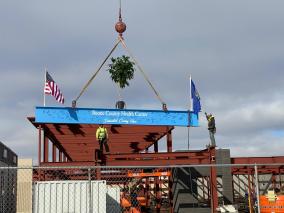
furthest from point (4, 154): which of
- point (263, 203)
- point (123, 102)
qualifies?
point (263, 203)

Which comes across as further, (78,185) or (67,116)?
(67,116)

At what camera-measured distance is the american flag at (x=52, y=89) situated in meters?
22.3

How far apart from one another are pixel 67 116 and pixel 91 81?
333 centimetres

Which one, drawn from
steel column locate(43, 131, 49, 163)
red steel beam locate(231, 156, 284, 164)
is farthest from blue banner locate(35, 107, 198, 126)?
red steel beam locate(231, 156, 284, 164)

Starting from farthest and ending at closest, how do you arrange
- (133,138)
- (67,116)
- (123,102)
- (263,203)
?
(133,138) < (123,102) < (67,116) < (263,203)

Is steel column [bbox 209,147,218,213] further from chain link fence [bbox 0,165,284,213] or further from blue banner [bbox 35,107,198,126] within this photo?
blue banner [bbox 35,107,198,126]

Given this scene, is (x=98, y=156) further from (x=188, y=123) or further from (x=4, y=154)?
(x=4, y=154)

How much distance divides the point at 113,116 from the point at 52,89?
11.8 feet

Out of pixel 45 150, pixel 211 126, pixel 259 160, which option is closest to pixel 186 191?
pixel 259 160

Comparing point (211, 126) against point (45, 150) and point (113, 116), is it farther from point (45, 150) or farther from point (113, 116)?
point (45, 150)

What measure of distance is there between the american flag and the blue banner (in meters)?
1.64

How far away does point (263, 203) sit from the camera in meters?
19.3

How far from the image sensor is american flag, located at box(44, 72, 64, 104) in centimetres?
2228

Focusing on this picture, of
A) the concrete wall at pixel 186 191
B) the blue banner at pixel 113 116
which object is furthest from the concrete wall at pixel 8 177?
the blue banner at pixel 113 116
